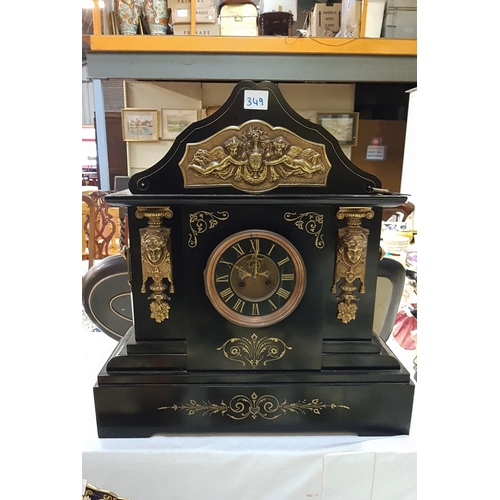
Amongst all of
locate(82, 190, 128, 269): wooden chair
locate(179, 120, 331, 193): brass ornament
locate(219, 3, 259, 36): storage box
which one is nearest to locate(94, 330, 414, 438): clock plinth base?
locate(179, 120, 331, 193): brass ornament

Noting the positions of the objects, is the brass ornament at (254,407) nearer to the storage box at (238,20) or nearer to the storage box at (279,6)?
the storage box at (238,20)

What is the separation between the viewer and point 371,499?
0.83 m

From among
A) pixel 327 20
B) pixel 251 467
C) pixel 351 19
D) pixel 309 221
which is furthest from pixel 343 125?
pixel 251 467

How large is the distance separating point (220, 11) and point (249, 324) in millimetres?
2181

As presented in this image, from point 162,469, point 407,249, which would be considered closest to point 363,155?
point 407,249

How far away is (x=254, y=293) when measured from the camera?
2.67 feet

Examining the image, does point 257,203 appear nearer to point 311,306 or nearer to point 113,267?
point 311,306

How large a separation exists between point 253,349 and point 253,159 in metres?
0.44

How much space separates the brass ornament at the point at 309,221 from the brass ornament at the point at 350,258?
45mm

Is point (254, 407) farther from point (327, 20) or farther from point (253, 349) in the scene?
point (327, 20)

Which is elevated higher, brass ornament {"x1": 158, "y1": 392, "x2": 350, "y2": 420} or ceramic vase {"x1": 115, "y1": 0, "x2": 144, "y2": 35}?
ceramic vase {"x1": 115, "y1": 0, "x2": 144, "y2": 35}

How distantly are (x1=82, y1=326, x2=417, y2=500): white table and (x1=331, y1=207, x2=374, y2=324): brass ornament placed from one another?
1.03 ft

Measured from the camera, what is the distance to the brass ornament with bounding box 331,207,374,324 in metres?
0.78

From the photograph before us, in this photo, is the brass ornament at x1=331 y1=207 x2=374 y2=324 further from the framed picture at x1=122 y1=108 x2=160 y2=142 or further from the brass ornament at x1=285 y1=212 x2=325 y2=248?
the framed picture at x1=122 y1=108 x2=160 y2=142
